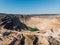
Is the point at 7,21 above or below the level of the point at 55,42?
above

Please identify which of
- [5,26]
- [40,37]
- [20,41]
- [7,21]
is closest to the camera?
[20,41]

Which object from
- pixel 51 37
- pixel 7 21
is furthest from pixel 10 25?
pixel 51 37

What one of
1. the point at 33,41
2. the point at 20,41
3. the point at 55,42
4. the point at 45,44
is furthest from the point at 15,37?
the point at 55,42

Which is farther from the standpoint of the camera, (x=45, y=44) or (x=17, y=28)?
(x=17, y=28)

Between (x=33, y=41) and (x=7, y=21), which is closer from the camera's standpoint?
(x=33, y=41)

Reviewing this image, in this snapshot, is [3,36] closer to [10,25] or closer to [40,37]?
[40,37]

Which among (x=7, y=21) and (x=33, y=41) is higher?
(x=7, y=21)

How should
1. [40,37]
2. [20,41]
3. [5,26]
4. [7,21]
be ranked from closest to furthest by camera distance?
[20,41]
[40,37]
[5,26]
[7,21]

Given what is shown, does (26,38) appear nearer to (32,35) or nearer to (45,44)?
(32,35)

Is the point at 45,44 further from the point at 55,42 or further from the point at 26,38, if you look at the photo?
the point at 26,38
